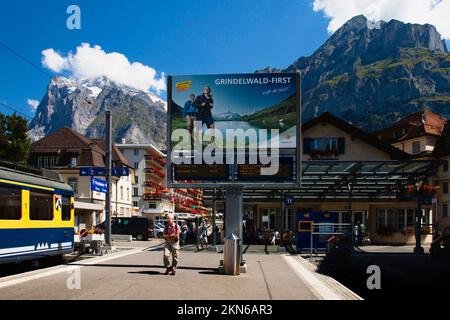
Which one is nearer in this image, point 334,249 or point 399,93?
point 334,249

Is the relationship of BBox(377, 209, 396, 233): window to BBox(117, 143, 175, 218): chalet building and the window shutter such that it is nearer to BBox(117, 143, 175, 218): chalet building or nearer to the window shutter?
the window shutter

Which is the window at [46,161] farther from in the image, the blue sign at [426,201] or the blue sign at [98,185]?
the blue sign at [426,201]

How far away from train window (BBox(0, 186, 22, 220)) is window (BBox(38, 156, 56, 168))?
45.6 metres

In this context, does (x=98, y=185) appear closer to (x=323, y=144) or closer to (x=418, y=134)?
(x=323, y=144)

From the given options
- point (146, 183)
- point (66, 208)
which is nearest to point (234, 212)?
→ point (66, 208)

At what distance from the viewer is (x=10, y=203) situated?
13.4 m

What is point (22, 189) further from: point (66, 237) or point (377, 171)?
point (377, 171)

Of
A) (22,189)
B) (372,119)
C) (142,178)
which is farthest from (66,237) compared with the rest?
(372,119)

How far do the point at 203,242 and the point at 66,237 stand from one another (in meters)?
11.2

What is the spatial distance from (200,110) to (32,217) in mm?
5828

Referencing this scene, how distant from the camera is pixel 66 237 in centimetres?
1769

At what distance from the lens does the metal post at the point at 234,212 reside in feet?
50.2

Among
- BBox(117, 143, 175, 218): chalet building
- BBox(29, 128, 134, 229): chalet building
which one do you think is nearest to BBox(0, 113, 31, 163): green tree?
BBox(29, 128, 134, 229): chalet building

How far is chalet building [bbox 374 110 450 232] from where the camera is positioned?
59612mm
